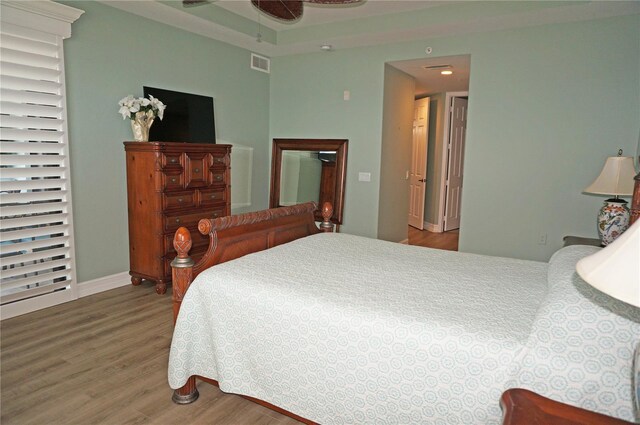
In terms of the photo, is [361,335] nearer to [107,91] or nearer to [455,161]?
[107,91]

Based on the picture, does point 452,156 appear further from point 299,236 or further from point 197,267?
point 197,267

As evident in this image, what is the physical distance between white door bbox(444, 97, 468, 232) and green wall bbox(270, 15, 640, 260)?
8.62 feet

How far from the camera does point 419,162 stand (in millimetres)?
7590

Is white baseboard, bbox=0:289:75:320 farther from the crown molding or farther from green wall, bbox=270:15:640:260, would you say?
green wall, bbox=270:15:640:260

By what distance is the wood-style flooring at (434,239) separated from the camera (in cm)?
641

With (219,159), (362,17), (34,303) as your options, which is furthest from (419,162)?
(34,303)

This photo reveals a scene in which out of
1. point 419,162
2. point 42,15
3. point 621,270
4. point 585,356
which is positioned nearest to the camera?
point 621,270

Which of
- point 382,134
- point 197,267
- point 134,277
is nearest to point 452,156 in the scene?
point 382,134

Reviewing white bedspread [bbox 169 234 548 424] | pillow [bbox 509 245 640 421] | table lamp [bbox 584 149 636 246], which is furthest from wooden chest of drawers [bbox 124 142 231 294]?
table lamp [bbox 584 149 636 246]

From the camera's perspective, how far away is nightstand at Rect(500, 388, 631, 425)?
3.44 feet

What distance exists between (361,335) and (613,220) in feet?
7.79

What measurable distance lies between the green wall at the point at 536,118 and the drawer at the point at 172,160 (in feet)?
7.94

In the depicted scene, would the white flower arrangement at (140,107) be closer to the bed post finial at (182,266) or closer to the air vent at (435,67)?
the bed post finial at (182,266)

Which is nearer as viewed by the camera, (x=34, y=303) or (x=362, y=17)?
(x=34, y=303)
